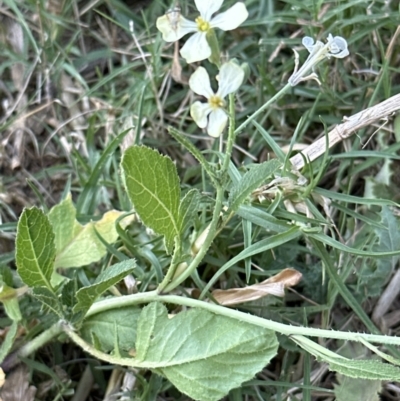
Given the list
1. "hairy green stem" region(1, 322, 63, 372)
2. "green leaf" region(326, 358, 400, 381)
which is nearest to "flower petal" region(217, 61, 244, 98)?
"green leaf" region(326, 358, 400, 381)

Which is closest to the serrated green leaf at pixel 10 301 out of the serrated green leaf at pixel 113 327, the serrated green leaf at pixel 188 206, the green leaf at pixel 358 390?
the serrated green leaf at pixel 113 327

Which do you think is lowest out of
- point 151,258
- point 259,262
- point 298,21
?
point 259,262

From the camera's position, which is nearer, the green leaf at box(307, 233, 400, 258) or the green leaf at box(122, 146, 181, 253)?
the green leaf at box(122, 146, 181, 253)

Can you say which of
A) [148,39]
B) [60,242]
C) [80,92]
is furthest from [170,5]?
[60,242]

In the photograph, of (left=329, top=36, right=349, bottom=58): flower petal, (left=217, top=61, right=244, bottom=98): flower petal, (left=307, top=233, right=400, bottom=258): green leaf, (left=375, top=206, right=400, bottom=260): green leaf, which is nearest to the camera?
(left=217, top=61, right=244, bottom=98): flower petal

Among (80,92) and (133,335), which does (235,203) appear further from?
(80,92)

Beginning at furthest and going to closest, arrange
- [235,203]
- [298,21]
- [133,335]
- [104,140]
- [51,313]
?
1. [104,140]
2. [298,21]
3. [51,313]
4. [133,335]
5. [235,203]

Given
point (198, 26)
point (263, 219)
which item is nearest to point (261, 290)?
point (263, 219)

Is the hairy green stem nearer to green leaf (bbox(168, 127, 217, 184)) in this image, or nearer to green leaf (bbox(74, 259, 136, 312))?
green leaf (bbox(74, 259, 136, 312))
